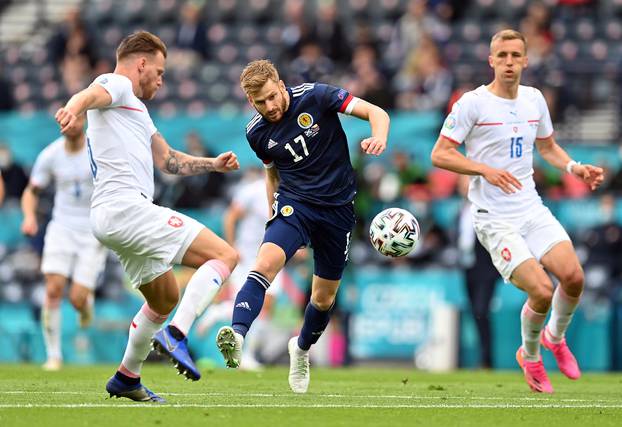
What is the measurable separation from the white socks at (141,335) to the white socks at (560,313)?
383cm

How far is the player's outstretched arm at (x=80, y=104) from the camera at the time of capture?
759 centimetres

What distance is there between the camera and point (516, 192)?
10734mm

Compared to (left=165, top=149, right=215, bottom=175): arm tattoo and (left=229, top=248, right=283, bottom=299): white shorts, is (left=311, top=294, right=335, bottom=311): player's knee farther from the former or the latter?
(left=229, top=248, right=283, bottom=299): white shorts

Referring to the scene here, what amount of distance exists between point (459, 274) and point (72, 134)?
614 cm

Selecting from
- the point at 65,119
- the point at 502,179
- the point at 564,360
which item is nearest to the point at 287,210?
the point at 502,179

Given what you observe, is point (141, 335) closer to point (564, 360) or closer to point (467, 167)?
point (467, 167)

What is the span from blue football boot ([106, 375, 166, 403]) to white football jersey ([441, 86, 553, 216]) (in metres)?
3.54

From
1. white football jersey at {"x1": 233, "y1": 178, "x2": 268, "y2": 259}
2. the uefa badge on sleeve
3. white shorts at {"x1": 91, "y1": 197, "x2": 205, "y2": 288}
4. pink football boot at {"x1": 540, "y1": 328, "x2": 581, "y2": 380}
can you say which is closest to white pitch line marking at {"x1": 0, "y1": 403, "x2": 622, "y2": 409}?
white shorts at {"x1": 91, "y1": 197, "x2": 205, "y2": 288}

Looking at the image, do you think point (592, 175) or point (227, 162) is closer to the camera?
point (227, 162)

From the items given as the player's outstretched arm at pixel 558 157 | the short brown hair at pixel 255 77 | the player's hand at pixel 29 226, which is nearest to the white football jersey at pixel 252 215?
the player's hand at pixel 29 226

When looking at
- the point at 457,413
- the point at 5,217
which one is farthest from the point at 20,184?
the point at 457,413

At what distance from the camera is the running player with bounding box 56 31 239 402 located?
8477mm

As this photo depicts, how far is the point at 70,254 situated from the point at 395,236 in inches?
245

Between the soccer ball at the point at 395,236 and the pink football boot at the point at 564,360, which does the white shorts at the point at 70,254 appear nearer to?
the soccer ball at the point at 395,236
